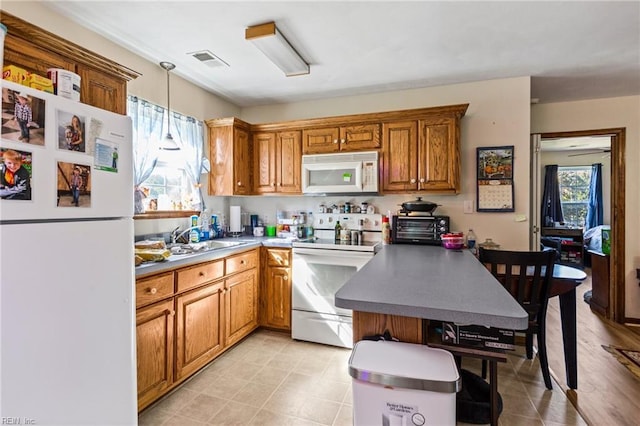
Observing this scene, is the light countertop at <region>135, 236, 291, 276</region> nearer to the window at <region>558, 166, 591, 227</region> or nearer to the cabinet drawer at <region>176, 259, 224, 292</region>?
the cabinet drawer at <region>176, 259, 224, 292</region>

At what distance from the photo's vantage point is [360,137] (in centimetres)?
310

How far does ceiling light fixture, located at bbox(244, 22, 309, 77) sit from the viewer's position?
2086mm

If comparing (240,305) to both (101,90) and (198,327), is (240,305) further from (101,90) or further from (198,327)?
(101,90)

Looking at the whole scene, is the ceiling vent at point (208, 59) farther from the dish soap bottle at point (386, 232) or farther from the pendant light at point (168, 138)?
the dish soap bottle at point (386, 232)

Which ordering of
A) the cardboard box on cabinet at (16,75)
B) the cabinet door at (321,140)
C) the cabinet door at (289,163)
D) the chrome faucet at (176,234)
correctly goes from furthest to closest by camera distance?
the cabinet door at (289,163), the cabinet door at (321,140), the chrome faucet at (176,234), the cardboard box on cabinet at (16,75)

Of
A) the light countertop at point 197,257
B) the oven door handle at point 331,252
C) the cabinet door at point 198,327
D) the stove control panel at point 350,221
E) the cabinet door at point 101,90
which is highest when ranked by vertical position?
the cabinet door at point 101,90

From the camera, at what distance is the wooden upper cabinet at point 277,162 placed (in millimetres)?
3320

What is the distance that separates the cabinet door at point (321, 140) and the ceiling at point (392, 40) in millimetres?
459

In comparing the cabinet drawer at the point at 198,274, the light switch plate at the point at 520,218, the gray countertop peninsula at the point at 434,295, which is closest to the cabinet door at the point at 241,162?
the cabinet drawer at the point at 198,274

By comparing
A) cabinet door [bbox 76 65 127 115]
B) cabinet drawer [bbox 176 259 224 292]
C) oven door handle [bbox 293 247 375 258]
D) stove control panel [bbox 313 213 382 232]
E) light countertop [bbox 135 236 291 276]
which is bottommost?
cabinet drawer [bbox 176 259 224 292]

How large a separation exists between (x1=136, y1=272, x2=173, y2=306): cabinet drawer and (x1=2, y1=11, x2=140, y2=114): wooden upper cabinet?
105 cm

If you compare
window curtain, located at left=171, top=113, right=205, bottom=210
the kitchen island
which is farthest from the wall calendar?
window curtain, located at left=171, top=113, right=205, bottom=210

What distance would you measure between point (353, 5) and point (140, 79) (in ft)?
5.84

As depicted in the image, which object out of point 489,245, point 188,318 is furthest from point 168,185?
point 489,245
